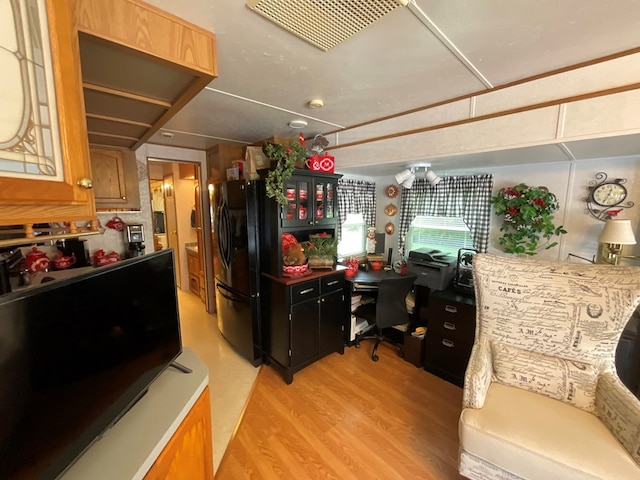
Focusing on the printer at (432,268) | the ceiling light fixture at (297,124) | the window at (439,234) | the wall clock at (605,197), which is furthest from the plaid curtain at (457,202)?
the ceiling light fixture at (297,124)

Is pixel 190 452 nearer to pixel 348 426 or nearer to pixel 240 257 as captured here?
pixel 348 426

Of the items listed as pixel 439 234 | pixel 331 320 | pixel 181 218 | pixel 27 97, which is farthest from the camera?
pixel 181 218

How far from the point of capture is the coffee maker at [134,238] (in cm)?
284

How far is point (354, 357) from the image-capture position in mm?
2742

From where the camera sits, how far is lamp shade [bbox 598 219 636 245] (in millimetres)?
1685

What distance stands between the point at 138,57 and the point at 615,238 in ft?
9.43

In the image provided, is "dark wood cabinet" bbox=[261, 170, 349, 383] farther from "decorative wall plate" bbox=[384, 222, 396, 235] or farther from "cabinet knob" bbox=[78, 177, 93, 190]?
"cabinet knob" bbox=[78, 177, 93, 190]

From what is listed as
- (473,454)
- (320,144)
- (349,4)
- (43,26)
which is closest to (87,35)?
(43,26)

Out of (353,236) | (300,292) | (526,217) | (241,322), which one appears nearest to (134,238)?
(241,322)

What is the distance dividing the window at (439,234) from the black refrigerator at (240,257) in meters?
1.91

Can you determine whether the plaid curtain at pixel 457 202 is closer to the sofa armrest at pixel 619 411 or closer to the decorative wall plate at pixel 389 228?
the decorative wall plate at pixel 389 228

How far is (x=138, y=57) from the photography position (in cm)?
104

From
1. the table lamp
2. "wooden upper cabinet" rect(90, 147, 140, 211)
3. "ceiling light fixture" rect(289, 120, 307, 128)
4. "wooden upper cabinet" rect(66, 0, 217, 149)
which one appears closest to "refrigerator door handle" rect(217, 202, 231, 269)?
"wooden upper cabinet" rect(90, 147, 140, 211)

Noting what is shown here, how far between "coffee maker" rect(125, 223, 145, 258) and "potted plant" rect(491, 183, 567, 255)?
3.67 m
